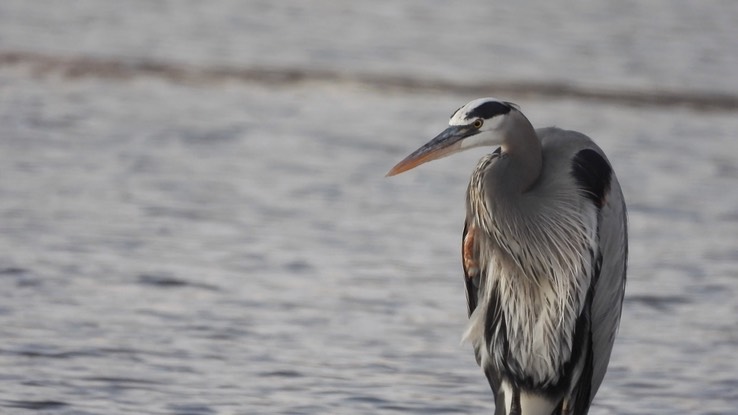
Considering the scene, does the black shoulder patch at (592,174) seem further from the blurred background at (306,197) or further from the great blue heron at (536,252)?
the blurred background at (306,197)

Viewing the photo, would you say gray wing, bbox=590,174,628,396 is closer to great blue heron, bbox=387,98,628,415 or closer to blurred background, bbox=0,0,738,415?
great blue heron, bbox=387,98,628,415

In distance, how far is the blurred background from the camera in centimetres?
656

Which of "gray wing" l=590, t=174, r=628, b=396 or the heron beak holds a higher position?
the heron beak

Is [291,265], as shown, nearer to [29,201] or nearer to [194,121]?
[29,201]

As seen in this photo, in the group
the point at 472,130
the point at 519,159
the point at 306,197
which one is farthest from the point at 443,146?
the point at 306,197

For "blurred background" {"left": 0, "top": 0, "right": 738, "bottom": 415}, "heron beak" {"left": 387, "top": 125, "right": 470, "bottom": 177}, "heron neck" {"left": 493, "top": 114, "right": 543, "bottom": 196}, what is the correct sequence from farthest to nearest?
"blurred background" {"left": 0, "top": 0, "right": 738, "bottom": 415}, "heron beak" {"left": 387, "top": 125, "right": 470, "bottom": 177}, "heron neck" {"left": 493, "top": 114, "right": 543, "bottom": 196}

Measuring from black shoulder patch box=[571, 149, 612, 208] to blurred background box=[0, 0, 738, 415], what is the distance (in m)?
1.05

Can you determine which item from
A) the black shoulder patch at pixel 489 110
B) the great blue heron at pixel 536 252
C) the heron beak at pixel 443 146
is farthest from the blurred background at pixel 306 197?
the black shoulder patch at pixel 489 110

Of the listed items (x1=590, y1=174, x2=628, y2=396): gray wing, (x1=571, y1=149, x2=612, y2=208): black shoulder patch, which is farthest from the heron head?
Answer: (x1=590, y1=174, x2=628, y2=396): gray wing

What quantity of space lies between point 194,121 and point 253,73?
1.77m

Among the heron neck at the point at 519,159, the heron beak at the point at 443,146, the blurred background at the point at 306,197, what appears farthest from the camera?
the blurred background at the point at 306,197

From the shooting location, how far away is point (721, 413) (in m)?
6.36

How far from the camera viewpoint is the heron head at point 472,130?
18.2 ft

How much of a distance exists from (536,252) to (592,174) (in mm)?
321
